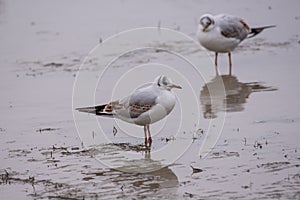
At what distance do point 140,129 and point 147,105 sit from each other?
2.77ft

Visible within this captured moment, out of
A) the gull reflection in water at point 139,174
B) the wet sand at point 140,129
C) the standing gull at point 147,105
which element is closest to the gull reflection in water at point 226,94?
the wet sand at point 140,129

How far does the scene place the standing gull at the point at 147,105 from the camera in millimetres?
7711

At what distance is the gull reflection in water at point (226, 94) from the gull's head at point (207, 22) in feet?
3.34

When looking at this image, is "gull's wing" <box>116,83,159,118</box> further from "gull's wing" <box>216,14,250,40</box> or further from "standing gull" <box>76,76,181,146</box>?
"gull's wing" <box>216,14,250,40</box>

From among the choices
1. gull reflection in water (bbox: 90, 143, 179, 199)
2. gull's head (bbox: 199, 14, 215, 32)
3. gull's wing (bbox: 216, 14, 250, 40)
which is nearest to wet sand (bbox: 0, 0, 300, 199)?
gull reflection in water (bbox: 90, 143, 179, 199)

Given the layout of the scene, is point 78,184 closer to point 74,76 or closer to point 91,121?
point 91,121

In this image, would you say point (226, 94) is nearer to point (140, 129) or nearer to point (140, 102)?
point (140, 129)

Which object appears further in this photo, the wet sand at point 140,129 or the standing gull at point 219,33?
the standing gull at point 219,33

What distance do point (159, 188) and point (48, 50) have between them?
7.42 m

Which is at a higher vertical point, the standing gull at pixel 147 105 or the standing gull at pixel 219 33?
the standing gull at pixel 219 33

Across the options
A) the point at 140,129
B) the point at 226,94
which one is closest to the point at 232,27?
the point at 226,94

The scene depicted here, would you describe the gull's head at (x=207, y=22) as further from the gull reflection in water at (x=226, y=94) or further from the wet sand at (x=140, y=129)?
the gull reflection in water at (x=226, y=94)

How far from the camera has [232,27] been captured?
1201 cm

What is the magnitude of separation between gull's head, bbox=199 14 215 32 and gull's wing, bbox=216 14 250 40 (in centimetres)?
15
